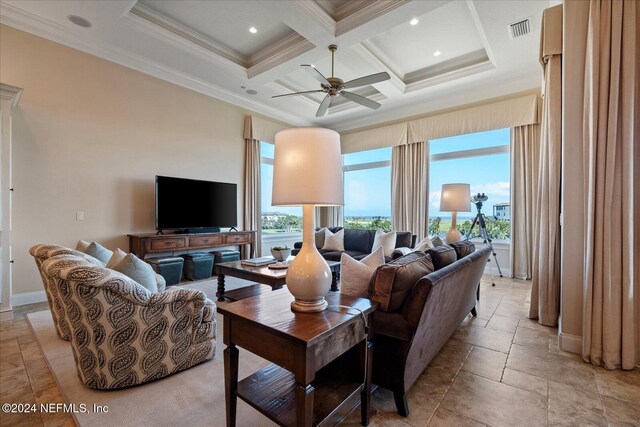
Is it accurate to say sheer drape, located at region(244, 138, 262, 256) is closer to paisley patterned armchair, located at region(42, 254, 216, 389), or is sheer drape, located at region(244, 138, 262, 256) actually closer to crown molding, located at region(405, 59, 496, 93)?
crown molding, located at region(405, 59, 496, 93)

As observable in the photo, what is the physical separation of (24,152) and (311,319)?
4241 mm

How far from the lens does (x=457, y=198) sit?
3.89 metres

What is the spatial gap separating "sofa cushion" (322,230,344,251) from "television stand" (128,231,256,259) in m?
1.40

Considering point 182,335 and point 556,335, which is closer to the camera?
point 182,335

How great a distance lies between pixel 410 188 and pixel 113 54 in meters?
5.40

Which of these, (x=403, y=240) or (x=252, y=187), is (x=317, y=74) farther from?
(x=252, y=187)

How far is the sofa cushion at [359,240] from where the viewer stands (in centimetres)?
514

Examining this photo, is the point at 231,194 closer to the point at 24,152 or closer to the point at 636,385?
the point at 24,152

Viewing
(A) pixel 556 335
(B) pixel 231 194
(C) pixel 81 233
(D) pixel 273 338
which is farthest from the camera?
(B) pixel 231 194

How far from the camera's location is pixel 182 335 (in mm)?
1988

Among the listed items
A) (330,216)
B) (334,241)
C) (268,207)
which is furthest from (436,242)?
(330,216)

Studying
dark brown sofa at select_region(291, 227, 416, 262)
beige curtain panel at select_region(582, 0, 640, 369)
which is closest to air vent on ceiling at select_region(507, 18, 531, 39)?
beige curtain panel at select_region(582, 0, 640, 369)

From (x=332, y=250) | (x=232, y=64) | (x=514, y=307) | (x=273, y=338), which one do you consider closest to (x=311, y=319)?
(x=273, y=338)

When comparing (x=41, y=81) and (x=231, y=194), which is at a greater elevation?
(x=41, y=81)
